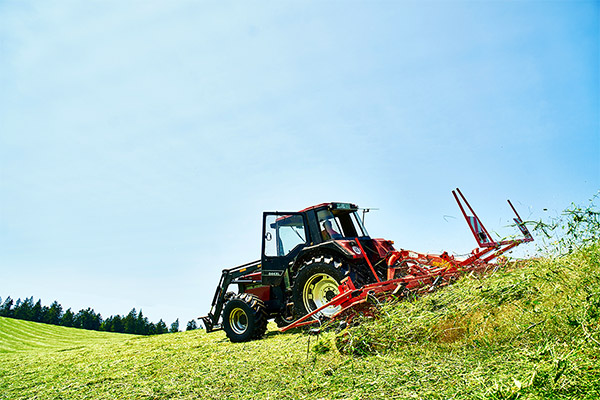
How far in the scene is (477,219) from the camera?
19.0 feet

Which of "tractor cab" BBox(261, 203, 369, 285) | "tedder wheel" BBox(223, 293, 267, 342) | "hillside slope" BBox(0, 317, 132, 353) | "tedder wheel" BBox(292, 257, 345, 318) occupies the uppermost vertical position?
"tractor cab" BBox(261, 203, 369, 285)

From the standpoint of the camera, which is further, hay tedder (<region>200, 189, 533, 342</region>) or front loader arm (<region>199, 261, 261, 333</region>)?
front loader arm (<region>199, 261, 261, 333</region>)

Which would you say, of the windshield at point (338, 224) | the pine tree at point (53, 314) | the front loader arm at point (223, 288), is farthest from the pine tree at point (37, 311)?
the windshield at point (338, 224)

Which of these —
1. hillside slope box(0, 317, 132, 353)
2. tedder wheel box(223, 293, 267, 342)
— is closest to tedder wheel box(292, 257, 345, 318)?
tedder wheel box(223, 293, 267, 342)

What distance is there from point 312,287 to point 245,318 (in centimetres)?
183

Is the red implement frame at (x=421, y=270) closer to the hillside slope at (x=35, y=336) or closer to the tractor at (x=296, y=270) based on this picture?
the tractor at (x=296, y=270)

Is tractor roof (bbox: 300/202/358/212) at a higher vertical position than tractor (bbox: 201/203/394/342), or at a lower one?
higher

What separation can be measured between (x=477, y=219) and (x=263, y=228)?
3.91 metres

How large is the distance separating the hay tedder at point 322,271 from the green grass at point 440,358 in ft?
1.67

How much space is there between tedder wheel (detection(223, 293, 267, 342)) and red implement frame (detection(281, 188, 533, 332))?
4.35 feet

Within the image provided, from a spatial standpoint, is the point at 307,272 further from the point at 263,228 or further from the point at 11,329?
the point at 11,329

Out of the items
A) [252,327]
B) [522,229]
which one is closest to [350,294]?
[522,229]

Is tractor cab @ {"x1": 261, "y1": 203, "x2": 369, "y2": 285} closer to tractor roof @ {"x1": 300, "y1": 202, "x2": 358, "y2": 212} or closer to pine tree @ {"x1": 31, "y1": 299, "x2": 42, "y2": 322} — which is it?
tractor roof @ {"x1": 300, "y1": 202, "x2": 358, "y2": 212}

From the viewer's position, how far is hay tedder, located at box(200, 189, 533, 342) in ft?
13.3
